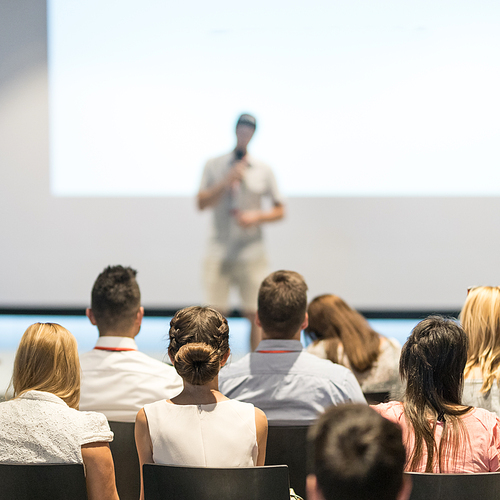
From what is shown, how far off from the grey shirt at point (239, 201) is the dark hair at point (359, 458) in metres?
3.50

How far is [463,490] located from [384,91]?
3.77m

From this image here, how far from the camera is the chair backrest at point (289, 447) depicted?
1521mm

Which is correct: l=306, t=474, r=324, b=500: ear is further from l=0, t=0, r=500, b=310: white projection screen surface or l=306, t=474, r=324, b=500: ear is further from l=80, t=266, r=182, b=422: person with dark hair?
l=0, t=0, r=500, b=310: white projection screen surface

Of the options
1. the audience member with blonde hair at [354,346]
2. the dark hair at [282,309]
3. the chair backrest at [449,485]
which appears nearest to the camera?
the chair backrest at [449,485]

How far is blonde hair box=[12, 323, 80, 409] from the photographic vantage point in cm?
137

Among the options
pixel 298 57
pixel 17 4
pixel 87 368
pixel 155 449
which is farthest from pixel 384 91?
pixel 155 449

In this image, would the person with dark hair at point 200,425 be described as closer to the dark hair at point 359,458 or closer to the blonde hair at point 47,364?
the blonde hair at point 47,364

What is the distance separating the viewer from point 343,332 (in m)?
2.28

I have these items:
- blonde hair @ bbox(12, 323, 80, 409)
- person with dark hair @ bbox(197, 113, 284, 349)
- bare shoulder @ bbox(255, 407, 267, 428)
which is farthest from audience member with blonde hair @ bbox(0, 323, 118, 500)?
person with dark hair @ bbox(197, 113, 284, 349)

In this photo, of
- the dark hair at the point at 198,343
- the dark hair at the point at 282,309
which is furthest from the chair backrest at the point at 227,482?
the dark hair at the point at 282,309

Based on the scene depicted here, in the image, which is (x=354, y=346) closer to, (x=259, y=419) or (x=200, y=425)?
(x=259, y=419)

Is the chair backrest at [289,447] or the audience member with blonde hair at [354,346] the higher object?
the audience member with blonde hair at [354,346]

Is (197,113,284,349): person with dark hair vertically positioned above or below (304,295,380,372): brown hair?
above

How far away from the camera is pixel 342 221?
462 cm
